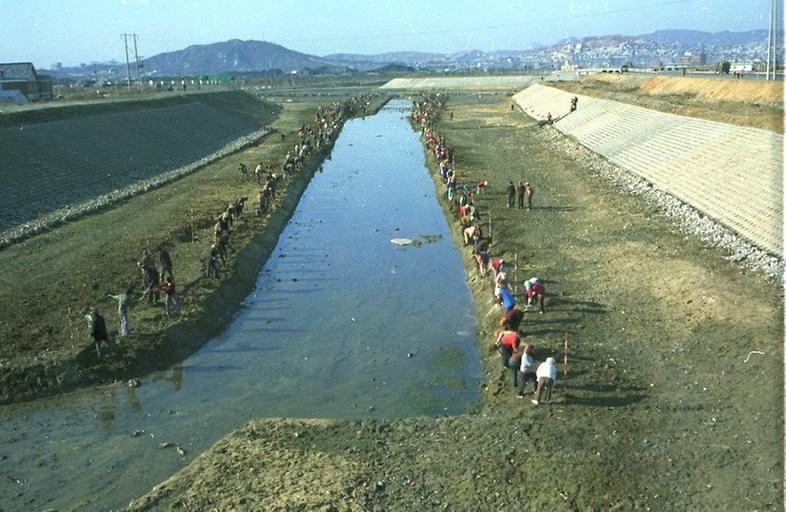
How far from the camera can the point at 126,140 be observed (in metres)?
51.9

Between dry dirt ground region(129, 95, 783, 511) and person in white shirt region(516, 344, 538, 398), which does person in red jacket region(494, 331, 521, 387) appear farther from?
dry dirt ground region(129, 95, 783, 511)

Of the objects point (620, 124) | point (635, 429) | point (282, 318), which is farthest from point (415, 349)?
point (620, 124)

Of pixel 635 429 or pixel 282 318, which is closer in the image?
pixel 635 429

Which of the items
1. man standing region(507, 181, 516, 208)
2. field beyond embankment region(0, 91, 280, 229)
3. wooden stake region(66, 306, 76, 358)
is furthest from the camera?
field beyond embankment region(0, 91, 280, 229)

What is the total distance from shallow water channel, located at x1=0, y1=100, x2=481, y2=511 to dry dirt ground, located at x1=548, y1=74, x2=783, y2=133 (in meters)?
17.6

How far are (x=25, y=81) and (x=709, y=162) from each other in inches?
3236

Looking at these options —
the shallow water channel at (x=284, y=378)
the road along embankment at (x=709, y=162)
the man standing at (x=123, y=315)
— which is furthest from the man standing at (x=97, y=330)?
the road along embankment at (x=709, y=162)

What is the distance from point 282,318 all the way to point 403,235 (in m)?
11.5

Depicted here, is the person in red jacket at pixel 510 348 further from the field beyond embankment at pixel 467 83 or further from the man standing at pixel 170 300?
the field beyond embankment at pixel 467 83

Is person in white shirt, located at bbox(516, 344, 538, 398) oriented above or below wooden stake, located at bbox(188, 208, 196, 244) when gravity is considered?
below

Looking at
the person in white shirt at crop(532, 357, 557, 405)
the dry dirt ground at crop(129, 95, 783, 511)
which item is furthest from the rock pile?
the person in white shirt at crop(532, 357, 557, 405)

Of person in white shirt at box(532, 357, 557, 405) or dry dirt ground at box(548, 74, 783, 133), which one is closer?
person in white shirt at box(532, 357, 557, 405)

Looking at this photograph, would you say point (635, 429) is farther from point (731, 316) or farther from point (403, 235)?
point (403, 235)

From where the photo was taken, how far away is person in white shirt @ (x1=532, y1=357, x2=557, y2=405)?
13984 millimetres
